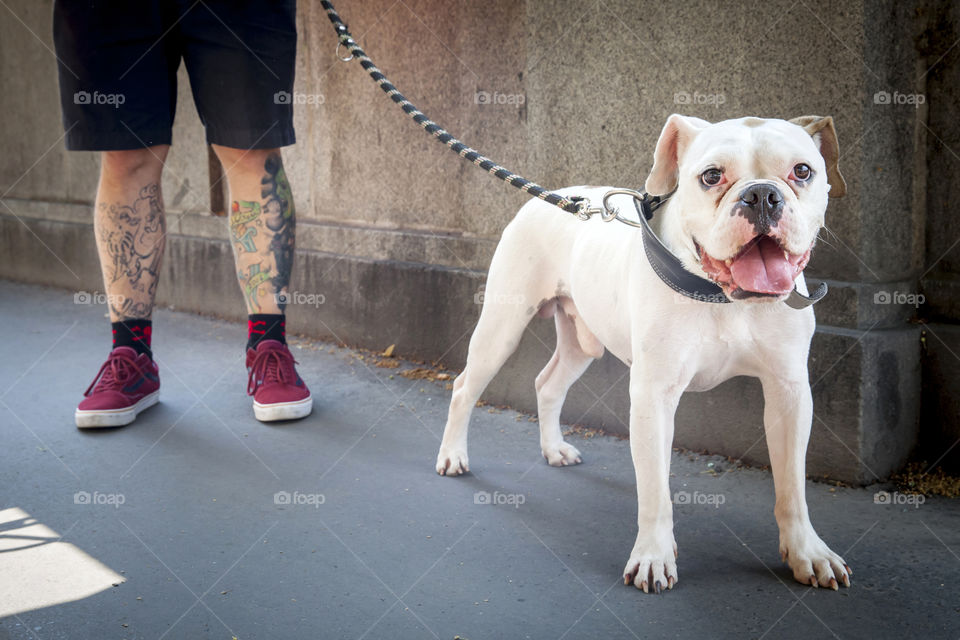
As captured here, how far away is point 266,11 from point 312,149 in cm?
134

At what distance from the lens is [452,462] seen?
309cm

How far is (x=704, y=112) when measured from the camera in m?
3.19

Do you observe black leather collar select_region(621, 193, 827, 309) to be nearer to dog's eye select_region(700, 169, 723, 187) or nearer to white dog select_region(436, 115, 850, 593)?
white dog select_region(436, 115, 850, 593)

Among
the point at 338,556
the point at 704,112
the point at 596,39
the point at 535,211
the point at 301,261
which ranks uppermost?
the point at 596,39

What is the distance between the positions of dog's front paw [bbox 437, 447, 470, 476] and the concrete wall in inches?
26.8

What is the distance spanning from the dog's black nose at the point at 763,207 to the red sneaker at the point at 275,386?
220 centimetres

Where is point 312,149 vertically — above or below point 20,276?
above

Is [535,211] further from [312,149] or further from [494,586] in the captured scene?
[312,149]

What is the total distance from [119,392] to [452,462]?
1.38 metres

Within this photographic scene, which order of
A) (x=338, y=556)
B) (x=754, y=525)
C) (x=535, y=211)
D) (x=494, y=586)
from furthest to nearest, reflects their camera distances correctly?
(x=535, y=211)
(x=754, y=525)
(x=338, y=556)
(x=494, y=586)

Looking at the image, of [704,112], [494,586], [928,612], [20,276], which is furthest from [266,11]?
[20,276]

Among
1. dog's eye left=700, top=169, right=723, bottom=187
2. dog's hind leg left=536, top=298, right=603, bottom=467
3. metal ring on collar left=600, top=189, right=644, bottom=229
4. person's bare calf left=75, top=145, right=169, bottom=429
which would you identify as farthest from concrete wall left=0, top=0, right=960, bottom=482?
person's bare calf left=75, top=145, right=169, bottom=429

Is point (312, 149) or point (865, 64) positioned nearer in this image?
point (865, 64)

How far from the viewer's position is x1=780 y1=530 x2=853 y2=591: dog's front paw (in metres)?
2.25
